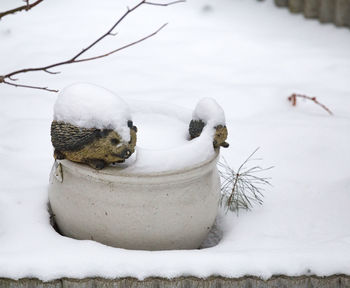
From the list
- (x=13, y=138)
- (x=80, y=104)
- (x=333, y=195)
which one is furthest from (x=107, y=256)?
(x=13, y=138)

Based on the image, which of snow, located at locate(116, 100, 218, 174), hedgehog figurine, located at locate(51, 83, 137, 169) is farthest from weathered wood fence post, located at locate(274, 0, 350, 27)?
hedgehog figurine, located at locate(51, 83, 137, 169)

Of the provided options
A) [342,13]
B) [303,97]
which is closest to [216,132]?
[303,97]

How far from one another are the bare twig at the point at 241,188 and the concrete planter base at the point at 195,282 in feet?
1.58

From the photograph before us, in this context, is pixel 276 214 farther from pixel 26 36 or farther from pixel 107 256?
pixel 26 36

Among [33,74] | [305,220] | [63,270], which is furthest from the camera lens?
[33,74]

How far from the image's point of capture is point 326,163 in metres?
2.98

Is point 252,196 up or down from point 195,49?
up

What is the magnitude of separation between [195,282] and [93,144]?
588 millimetres

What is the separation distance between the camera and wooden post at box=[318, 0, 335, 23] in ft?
15.9

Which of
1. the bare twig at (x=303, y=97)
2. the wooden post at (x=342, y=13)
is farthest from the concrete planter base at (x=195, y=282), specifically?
the wooden post at (x=342, y=13)

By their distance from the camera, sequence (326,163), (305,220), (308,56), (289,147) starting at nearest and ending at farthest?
(305,220) < (326,163) < (289,147) < (308,56)

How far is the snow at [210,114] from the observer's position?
2.20 metres

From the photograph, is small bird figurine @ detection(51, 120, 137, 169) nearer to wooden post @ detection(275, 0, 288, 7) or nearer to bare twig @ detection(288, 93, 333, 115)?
bare twig @ detection(288, 93, 333, 115)

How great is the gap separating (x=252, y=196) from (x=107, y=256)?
2.79 feet
